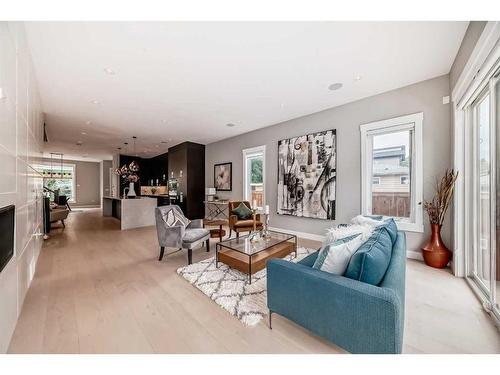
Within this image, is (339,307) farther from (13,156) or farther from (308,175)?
(308,175)

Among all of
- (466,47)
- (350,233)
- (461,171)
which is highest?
(466,47)

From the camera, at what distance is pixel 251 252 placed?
2582 mm

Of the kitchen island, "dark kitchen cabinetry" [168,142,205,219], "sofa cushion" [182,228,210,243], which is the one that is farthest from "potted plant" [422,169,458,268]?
"dark kitchen cabinetry" [168,142,205,219]

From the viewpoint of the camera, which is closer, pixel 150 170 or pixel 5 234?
pixel 5 234

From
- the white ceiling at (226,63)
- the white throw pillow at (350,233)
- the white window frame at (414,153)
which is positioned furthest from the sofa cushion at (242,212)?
the white window frame at (414,153)

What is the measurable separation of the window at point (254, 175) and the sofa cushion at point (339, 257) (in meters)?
4.00

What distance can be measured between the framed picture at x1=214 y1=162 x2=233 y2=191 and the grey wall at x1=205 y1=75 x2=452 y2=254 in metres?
0.40

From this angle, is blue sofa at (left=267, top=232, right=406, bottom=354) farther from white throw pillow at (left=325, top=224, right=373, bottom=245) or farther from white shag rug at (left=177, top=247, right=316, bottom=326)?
white shag rug at (left=177, top=247, right=316, bottom=326)

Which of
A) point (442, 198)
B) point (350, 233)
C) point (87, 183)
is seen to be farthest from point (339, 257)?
point (87, 183)

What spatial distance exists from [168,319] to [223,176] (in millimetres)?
5147

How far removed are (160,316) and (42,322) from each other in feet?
3.29

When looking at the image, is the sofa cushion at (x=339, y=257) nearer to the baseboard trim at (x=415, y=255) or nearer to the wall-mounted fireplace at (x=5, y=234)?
the wall-mounted fireplace at (x=5, y=234)

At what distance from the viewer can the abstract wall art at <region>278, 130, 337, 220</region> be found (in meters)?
4.15
